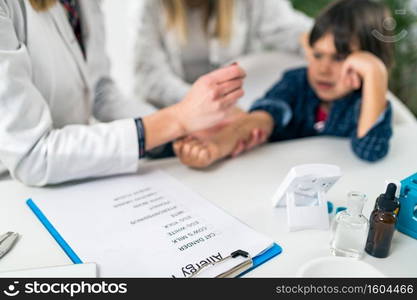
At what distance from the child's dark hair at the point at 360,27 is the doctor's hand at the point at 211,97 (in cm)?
28

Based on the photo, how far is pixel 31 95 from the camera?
631 millimetres

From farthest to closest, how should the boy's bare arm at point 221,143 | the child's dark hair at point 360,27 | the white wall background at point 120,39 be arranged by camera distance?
the white wall background at point 120,39 < the child's dark hair at point 360,27 < the boy's bare arm at point 221,143

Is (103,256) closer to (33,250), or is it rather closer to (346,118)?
(33,250)

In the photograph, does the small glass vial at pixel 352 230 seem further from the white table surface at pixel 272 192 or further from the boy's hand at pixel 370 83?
the boy's hand at pixel 370 83

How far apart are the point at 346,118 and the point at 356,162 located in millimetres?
150

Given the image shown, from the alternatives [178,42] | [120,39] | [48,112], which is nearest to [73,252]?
[48,112]

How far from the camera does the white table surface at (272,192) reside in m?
0.53

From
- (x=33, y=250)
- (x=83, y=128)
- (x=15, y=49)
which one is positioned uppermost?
(x=15, y=49)

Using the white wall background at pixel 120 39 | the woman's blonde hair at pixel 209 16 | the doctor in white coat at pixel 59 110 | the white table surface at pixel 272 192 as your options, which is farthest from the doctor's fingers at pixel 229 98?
the white wall background at pixel 120 39

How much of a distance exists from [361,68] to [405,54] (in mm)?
116

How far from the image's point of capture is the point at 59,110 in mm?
787

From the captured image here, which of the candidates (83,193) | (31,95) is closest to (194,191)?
(83,193)

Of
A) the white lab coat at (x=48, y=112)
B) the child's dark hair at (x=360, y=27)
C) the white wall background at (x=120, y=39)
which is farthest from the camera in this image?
the white wall background at (x=120, y=39)

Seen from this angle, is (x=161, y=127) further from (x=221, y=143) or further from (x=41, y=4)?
(x=41, y=4)
